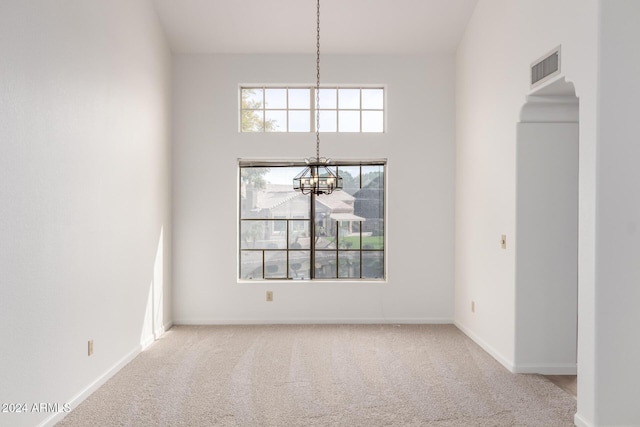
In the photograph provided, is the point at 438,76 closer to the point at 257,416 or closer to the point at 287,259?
the point at 287,259

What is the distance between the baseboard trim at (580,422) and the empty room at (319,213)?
2 centimetres

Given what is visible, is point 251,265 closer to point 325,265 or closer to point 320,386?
point 325,265

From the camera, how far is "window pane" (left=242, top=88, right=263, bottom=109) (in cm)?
645

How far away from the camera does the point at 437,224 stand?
6348 millimetres

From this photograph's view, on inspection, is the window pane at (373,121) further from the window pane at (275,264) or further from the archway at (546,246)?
the archway at (546,246)

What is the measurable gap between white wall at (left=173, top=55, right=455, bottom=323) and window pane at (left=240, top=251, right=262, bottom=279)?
161mm

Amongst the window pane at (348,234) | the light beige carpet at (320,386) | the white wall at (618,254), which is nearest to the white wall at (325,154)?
the window pane at (348,234)

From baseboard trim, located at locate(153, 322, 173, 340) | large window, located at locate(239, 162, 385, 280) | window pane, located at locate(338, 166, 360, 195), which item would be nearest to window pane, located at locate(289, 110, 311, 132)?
large window, located at locate(239, 162, 385, 280)

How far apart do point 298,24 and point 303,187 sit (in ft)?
8.51

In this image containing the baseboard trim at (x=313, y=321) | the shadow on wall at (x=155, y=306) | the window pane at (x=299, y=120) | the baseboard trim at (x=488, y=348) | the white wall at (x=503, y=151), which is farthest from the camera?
the window pane at (x=299, y=120)

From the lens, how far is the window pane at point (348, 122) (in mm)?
6427

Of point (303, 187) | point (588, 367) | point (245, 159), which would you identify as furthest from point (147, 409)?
point (245, 159)

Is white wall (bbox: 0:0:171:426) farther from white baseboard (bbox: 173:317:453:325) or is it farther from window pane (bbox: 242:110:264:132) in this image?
window pane (bbox: 242:110:264:132)

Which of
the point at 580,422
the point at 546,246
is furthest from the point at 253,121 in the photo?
the point at 580,422
